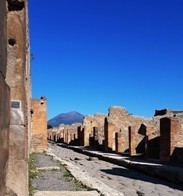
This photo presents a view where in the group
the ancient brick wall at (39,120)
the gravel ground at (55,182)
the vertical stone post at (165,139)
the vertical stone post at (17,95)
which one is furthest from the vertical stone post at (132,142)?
the vertical stone post at (17,95)

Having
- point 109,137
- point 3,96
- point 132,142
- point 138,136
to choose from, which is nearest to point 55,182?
point 3,96

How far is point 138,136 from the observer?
786 inches

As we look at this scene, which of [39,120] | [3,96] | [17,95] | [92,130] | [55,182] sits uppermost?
[17,95]

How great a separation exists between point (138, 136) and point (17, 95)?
651 inches

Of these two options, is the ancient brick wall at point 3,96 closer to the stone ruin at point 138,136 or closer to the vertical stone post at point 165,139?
the stone ruin at point 138,136

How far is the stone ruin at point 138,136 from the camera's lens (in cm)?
1356

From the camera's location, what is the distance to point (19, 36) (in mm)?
3756

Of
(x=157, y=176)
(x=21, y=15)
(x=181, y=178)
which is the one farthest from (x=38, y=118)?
(x=21, y=15)

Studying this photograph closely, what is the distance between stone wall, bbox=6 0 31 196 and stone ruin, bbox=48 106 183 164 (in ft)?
31.4

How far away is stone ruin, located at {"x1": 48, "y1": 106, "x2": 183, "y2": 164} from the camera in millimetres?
13562

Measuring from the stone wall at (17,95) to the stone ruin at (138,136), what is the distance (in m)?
9.58

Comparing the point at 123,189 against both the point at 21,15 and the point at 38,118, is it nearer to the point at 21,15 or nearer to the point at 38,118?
the point at 21,15

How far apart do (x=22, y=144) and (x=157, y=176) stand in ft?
24.4

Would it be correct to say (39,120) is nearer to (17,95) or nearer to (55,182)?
(55,182)
